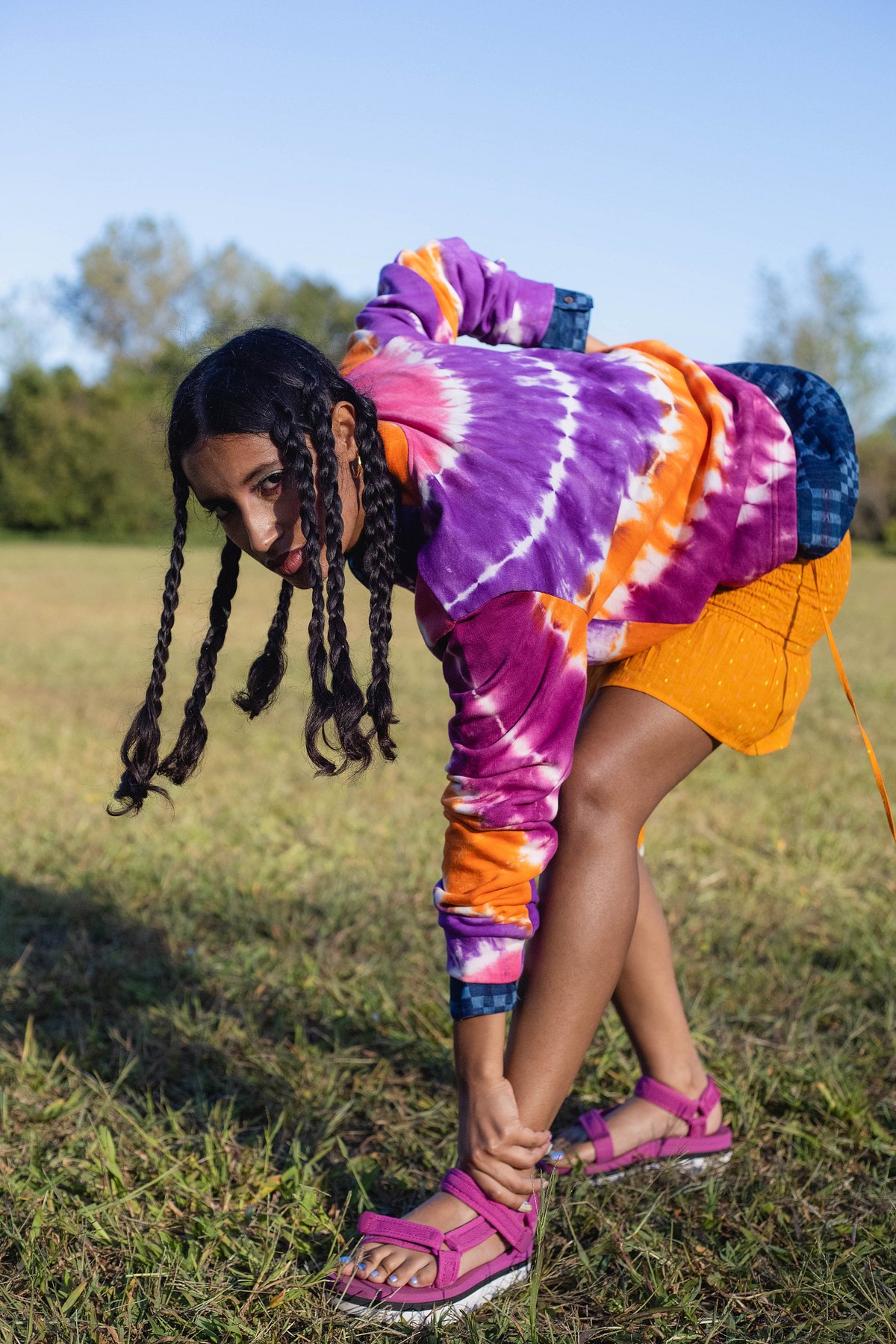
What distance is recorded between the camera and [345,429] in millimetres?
1587

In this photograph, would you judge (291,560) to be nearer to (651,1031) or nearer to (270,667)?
(270,667)

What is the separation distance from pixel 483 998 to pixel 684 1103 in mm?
606

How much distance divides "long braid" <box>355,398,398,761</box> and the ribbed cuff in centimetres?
33

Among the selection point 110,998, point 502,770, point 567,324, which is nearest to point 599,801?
point 502,770

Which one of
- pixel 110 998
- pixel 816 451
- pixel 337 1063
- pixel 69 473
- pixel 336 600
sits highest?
pixel 816 451

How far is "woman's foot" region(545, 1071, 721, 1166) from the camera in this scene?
192 cm

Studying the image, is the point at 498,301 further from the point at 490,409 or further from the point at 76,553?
A: the point at 76,553

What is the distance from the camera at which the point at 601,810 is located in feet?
5.55

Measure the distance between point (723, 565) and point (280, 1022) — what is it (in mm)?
1331

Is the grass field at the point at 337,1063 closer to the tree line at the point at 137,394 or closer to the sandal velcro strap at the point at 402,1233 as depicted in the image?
the sandal velcro strap at the point at 402,1233

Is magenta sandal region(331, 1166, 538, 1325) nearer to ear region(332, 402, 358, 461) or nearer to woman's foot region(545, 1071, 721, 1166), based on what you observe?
woman's foot region(545, 1071, 721, 1166)

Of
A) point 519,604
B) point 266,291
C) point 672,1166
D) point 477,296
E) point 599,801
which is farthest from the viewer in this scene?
point 266,291

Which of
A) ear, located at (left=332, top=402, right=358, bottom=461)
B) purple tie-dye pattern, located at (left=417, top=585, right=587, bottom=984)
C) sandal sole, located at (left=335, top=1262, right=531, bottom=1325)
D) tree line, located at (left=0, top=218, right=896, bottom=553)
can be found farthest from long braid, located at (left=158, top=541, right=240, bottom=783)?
tree line, located at (left=0, top=218, right=896, bottom=553)

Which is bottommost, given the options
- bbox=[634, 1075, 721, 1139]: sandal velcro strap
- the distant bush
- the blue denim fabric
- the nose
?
the distant bush
